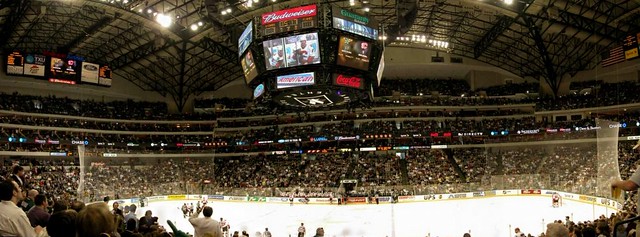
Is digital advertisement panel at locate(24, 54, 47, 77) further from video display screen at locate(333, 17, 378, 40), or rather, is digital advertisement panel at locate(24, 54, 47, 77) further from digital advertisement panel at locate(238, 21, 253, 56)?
video display screen at locate(333, 17, 378, 40)

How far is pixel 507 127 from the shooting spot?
49.9m

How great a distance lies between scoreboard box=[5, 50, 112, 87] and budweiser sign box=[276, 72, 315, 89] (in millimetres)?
32464

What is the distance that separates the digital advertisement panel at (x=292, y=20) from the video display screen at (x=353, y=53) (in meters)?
1.46

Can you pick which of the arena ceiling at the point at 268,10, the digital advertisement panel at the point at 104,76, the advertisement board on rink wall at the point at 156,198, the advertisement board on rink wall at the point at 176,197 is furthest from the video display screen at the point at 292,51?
the digital advertisement panel at the point at 104,76

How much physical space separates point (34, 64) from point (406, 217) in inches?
1409

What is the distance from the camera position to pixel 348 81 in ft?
64.6

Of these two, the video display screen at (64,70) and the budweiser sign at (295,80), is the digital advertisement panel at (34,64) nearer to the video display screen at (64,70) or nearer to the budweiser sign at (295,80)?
the video display screen at (64,70)

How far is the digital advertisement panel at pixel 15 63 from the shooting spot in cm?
4244

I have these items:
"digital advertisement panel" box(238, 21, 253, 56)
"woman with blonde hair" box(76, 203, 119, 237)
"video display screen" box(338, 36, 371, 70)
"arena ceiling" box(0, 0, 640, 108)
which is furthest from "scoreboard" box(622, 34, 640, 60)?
"woman with blonde hair" box(76, 203, 119, 237)

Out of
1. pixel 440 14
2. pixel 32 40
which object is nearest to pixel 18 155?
pixel 32 40

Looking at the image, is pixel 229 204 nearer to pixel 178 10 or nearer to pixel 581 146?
pixel 178 10

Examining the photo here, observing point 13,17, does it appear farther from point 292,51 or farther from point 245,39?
point 292,51

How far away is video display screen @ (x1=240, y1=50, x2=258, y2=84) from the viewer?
66.8 feet

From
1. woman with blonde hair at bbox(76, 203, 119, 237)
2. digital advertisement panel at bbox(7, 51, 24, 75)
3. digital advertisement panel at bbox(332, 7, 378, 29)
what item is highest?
digital advertisement panel at bbox(7, 51, 24, 75)
